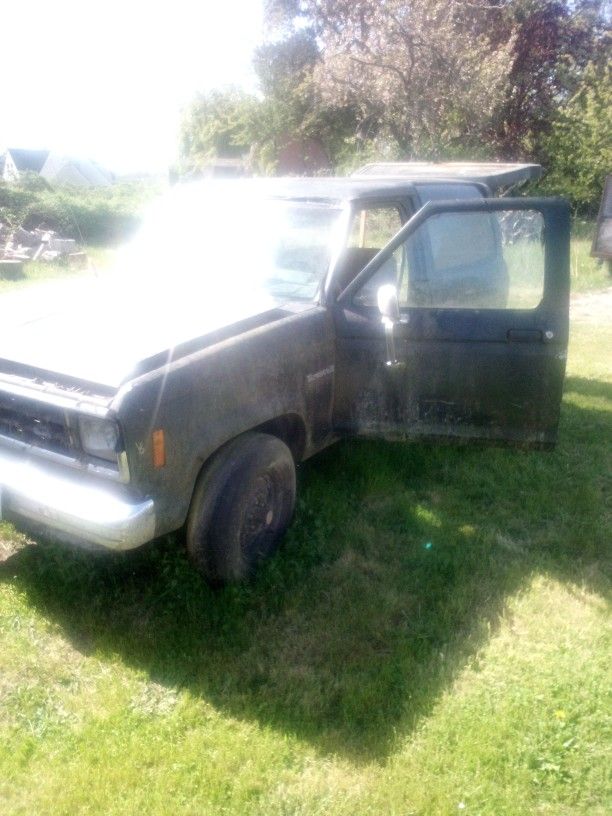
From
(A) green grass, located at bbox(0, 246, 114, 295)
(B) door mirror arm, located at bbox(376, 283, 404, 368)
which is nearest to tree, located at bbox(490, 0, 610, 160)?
(A) green grass, located at bbox(0, 246, 114, 295)

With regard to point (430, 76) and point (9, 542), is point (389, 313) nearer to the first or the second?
point (9, 542)

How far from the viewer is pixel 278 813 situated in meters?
2.50

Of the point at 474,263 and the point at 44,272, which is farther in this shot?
the point at 44,272

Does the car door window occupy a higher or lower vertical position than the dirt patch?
higher

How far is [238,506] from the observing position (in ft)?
11.5

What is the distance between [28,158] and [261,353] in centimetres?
5655

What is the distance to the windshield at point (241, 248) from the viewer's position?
4250 millimetres

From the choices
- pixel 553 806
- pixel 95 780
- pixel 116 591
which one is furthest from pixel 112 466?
pixel 553 806

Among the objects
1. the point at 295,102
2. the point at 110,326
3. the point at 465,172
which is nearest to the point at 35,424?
the point at 110,326

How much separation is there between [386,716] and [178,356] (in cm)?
170

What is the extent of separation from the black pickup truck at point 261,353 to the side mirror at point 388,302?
11 mm

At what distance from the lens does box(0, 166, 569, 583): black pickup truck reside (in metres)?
3.18

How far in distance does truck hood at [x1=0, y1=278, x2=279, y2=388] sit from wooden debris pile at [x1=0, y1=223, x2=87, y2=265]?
34.6 feet

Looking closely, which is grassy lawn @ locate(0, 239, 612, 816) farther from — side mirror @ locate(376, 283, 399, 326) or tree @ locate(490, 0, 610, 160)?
tree @ locate(490, 0, 610, 160)
